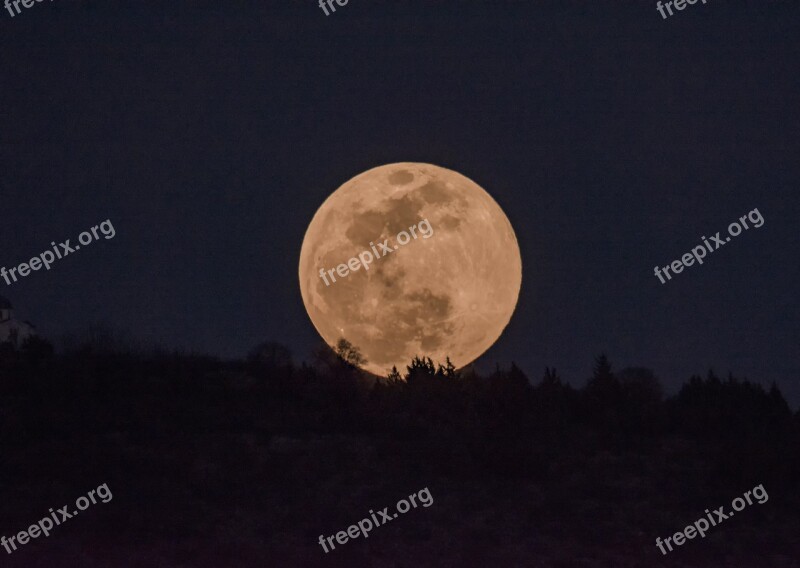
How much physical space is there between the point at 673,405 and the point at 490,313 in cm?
553

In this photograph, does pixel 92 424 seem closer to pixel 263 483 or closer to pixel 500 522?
pixel 263 483

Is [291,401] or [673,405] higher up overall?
[291,401]

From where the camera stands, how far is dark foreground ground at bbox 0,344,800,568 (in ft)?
57.2

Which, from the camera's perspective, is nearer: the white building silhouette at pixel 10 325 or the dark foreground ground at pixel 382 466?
the dark foreground ground at pixel 382 466

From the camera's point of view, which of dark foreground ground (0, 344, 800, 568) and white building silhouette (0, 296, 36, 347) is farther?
white building silhouette (0, 296, 36, 347)

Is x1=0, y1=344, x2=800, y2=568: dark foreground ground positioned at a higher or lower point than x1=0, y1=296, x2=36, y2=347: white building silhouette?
lower

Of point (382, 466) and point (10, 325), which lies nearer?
point (382, 466)

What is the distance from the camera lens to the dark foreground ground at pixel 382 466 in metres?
17.4

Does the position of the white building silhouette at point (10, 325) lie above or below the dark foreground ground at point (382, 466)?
above

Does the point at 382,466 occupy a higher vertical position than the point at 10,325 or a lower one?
lower

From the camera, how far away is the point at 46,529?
58.6 ft

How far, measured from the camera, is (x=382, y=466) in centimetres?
2047

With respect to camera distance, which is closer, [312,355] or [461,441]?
[461,441]

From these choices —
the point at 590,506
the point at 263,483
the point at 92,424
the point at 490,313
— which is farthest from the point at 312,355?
the point at 590,506
